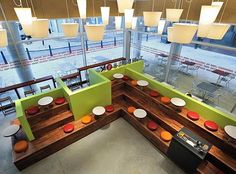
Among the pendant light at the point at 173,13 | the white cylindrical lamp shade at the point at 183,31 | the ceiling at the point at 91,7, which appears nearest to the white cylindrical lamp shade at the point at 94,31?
the white cylindrical lamp shade at the point at 183,31

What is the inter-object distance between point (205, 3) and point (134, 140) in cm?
477

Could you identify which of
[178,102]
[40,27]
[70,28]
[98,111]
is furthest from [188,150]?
[40,27]

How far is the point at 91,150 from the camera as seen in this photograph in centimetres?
381

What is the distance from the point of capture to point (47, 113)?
3.99m

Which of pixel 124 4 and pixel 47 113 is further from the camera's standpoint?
pixel 47 113

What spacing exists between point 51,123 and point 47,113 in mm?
323

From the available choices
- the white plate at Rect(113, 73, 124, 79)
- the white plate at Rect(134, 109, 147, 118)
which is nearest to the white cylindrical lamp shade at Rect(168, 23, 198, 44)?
the white plate at Rect(134, 109, 147, 118)

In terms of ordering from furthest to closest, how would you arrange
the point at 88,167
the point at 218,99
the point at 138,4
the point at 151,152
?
1. the point at 138,4
2. the point at 218,99
3. the point at 151,152
4. the point at 88,167

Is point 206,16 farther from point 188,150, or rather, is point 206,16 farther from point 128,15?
point 188,150

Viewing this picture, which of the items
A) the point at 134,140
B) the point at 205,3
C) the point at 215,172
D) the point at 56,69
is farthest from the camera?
the point at 56,69

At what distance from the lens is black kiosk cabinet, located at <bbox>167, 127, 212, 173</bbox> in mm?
2854

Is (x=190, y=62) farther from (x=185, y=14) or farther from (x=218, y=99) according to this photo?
(x=185, y=14)

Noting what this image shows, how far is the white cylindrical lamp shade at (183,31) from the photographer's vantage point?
1984 millimetres

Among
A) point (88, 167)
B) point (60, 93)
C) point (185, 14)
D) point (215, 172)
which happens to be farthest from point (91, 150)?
point (185, 14)
